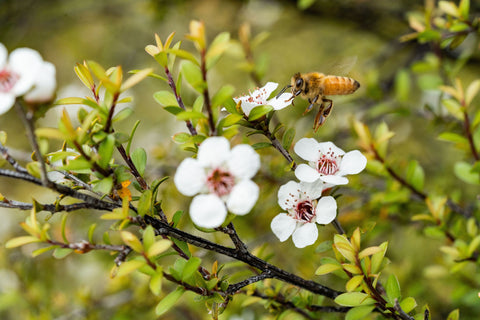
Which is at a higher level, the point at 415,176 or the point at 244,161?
the point at 244,161

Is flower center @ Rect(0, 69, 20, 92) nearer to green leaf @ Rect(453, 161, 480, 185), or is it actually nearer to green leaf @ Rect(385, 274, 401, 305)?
green leaf @ Rect(385, 274, 401, 305)

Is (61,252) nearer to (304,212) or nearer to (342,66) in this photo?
(304,212)

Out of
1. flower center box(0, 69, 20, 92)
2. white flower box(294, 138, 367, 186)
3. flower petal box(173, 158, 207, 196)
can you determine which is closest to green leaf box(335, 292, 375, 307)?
white flower box(294, 138, 367, 186)

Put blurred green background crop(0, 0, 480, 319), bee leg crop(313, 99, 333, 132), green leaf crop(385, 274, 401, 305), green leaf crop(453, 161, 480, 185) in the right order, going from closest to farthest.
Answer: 1. green leaf crop(385, 274, 401, 305)
2. bee leg crop(313, 99, 333, 132)
3. green leaf crop(453, 161, 480, 185)
4. blurred green background crop(0, 0, 480, 319)

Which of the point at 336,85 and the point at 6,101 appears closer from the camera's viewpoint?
the point at 6,101

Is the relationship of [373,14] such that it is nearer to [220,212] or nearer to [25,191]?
[220,212]

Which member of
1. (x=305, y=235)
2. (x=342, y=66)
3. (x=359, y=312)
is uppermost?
(x=342, y=66)

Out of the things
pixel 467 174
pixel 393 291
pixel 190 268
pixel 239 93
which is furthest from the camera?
pixel 239 93

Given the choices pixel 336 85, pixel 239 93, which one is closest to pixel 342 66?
pixel 336 85
